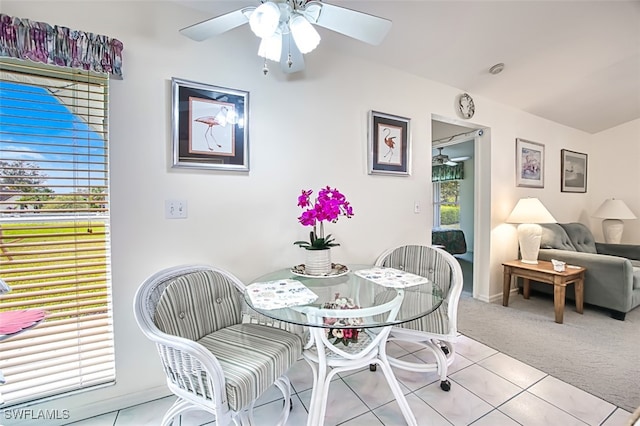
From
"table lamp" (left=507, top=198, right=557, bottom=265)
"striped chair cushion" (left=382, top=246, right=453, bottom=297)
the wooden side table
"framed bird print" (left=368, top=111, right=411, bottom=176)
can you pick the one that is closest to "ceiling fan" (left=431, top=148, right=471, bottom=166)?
"table lamp" (left=507, top=198, right=557, bottom=265)

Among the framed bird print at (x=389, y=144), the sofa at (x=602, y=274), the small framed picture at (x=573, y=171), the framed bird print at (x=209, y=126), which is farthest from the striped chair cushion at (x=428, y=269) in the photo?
the small framed picture at (x=573, y=171)

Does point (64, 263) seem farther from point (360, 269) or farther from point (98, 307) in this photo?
point (360, 269)

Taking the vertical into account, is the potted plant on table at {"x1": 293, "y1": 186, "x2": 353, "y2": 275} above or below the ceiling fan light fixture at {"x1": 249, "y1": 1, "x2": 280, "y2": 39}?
below

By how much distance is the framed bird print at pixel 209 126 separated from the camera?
Result: 1.70 m

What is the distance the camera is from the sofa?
2701mm

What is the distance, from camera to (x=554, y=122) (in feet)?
12.5

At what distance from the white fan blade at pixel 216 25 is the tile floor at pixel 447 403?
1.95 metres

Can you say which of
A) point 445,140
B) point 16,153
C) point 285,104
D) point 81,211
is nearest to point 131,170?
point 81,211

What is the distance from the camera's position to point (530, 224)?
3133 mm

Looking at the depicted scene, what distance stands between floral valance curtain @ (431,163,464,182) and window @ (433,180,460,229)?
184 mm

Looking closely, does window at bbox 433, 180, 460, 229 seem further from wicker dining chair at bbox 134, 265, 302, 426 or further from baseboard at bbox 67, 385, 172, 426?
baseboard at bbox 67, 385, 172, 426

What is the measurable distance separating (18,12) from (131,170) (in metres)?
0.85

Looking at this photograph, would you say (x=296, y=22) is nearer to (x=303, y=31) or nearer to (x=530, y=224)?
(x=303, y=31)

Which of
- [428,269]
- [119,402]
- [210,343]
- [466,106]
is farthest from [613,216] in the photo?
[119,402]
